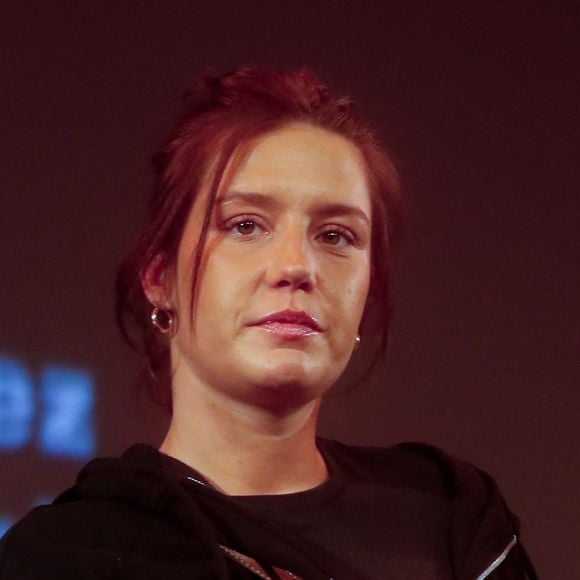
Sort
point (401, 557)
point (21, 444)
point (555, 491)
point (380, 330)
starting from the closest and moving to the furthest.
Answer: point (401, 557) < point (380, 330) < point (21, 444) < point (555, 491)

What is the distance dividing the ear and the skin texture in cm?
2

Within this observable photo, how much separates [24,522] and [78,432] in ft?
1.86

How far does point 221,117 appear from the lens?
1.15 m

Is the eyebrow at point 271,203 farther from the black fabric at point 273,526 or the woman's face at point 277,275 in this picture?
the black fabric at point 273,526

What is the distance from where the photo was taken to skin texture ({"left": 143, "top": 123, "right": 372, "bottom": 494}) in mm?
1085

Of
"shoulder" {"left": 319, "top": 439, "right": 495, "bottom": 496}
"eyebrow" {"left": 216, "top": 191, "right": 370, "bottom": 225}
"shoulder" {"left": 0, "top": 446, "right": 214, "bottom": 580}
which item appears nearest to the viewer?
"shoulder" {"left": 0, "top": 446, "right": 214, "bottom": 580}

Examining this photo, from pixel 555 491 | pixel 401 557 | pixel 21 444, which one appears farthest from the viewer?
pixel 555 491

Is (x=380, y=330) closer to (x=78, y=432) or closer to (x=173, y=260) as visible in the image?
(x=173, y=260)

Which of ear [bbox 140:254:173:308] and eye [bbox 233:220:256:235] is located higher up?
eye [bbox 233:220:256:235]

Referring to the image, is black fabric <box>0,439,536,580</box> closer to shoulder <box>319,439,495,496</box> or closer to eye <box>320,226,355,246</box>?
shoulder <box>319,439,495,496</box>

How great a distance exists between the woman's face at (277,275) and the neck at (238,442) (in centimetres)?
2

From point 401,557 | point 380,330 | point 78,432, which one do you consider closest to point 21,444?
point 78,432

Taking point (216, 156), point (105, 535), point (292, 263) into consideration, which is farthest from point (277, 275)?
point (105, 535)

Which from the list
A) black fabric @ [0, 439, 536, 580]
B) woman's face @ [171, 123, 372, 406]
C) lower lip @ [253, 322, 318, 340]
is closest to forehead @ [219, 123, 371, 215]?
woman's face @ [171, 123, 372, 406]
